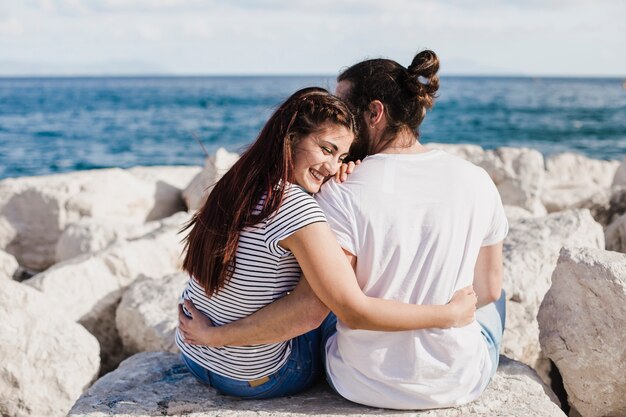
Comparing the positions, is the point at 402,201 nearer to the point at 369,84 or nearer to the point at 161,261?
the point at 369,84

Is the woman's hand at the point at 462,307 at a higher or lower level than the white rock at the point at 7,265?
higher

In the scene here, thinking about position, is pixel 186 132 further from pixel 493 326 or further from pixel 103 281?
pixel 493 326

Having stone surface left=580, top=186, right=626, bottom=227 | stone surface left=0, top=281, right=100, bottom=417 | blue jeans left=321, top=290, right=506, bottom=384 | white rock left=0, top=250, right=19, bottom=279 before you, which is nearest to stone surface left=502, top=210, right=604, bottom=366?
blue jeans left=321, top=290, right=506, bottom=384

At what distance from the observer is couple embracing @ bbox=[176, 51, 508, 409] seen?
2.43m

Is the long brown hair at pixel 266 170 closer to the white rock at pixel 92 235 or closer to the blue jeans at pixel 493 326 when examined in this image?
the blue jeans at pixel 493 326

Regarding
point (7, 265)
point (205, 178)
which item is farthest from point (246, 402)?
point (205, 178)

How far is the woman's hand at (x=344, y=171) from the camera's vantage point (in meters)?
2.54

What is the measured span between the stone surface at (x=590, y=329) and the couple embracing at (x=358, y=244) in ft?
2.20

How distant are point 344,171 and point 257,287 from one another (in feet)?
1.65

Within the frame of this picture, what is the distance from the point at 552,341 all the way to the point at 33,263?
235 inches

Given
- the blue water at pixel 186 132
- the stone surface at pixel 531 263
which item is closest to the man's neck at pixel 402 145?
the stone surface at pixel 531 263

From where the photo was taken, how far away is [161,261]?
18.2ft

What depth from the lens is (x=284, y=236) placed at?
92.7 inches

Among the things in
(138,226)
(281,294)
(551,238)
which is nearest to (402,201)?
(281,294)
